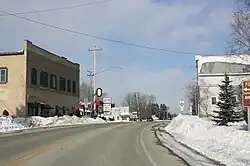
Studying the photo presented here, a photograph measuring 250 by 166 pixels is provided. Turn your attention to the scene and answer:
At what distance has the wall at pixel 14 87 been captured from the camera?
4972cm

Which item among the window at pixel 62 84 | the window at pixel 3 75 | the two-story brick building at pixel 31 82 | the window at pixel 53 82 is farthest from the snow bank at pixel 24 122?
the window at pixel 62 84

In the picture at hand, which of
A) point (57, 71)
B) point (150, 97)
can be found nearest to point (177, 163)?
point (57, 71)

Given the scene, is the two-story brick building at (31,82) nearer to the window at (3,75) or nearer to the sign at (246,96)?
the window at (3,75)

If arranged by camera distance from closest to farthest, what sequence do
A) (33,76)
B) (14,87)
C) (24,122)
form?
(24,122), (14,87), (33,76)

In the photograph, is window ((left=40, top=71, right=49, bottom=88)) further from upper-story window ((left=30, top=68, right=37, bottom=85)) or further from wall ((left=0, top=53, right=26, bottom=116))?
wall ((left=0, top=53, right=26, bottom=116))

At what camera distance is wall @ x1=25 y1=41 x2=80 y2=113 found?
168ft

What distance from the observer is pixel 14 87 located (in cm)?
5000

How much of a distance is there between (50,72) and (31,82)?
716cm

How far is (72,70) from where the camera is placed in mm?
68125

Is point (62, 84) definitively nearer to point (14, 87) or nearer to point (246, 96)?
point (14, 87)

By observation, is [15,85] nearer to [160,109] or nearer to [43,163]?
[43,163]

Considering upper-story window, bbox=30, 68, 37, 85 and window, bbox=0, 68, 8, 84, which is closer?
window, bbox=0, 68, 8, 84

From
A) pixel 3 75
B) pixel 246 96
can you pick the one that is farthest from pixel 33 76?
pixel 246 96

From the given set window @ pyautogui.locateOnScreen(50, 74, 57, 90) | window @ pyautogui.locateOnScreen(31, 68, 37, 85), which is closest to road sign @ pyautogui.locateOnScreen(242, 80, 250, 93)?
window @ pyautogui.locateOnScreen(31, 68, 37, 85)
